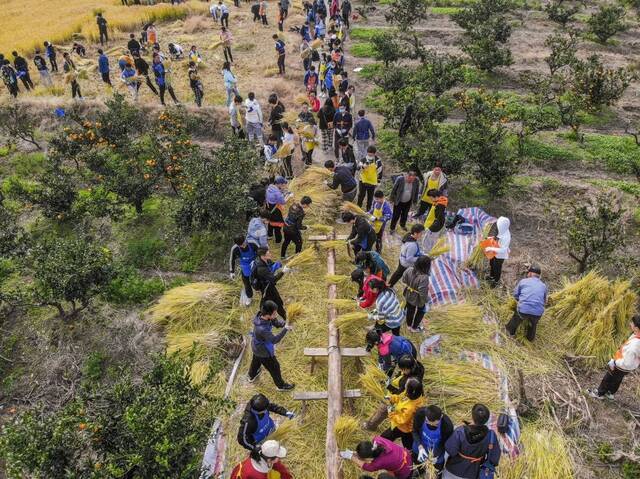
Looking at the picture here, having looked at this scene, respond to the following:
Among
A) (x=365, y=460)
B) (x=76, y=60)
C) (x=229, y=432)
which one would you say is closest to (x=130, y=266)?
(x=229, y=432)

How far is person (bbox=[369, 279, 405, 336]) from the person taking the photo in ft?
20.2

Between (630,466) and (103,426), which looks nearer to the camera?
(103,426)

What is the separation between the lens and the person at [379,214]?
315 inches

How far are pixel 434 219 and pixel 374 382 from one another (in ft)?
11.4

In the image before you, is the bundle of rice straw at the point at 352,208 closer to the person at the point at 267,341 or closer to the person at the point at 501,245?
the person at the point at 501,245

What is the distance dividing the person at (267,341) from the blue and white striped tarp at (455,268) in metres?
2.88

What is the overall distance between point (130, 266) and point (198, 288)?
1.78 metres

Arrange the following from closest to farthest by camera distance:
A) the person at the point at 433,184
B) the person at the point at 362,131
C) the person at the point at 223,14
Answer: the person at the point at 433,184 → the person at the point at 362,131 → the person at the point at 223,14

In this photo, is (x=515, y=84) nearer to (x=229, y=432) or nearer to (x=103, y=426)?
(x=229, y=432)

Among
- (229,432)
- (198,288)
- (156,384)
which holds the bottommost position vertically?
(229,432)

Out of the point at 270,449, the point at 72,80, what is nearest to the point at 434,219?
the point at 270,449

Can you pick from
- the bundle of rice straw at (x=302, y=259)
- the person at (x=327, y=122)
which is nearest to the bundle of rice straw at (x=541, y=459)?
the bundle of rice straw at (x=302, y=259)

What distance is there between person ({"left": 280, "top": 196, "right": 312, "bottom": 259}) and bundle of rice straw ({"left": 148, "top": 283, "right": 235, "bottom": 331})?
1.40 meters

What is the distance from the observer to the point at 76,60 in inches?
696
